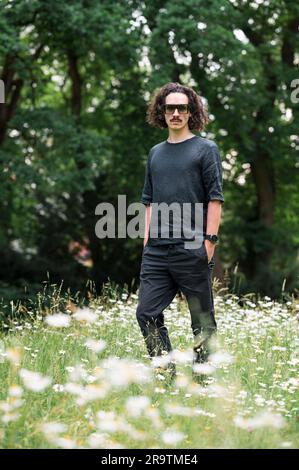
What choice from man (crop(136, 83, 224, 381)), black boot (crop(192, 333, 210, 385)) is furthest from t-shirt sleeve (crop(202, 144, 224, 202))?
black boot (crop(192, 333, 210, 385))

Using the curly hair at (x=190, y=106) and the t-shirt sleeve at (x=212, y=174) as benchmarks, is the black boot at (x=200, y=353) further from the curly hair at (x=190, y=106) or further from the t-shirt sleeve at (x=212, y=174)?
the curly hair at (x=190, y=106)

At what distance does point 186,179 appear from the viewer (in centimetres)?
468

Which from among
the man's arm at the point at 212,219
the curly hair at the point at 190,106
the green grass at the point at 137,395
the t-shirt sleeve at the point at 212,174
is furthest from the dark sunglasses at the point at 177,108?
the green grass at the point at 137,395

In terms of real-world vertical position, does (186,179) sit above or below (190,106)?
below

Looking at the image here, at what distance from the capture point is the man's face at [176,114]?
478cm

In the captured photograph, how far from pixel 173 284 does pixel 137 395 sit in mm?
845

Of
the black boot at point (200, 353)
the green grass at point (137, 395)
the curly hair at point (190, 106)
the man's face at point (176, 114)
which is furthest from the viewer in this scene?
the curly hair at point (190, 106)

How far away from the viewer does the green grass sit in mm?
3594

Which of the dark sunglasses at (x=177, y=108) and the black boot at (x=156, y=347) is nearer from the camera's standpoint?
the black boot at (x=156, y=347)

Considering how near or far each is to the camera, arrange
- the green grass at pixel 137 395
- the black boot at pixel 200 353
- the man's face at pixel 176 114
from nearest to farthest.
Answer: the green grass at pixel 137 395 → the black boot at pixel 200 353 → the man's face at pixel 176 114

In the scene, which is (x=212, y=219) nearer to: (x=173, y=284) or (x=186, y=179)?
(x=186, y=179)

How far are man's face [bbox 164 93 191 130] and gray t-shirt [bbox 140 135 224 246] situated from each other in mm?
120

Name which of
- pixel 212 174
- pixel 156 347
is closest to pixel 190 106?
pixel 212 174

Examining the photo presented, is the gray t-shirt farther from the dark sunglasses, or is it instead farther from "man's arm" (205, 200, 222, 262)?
the dark sunglasses
